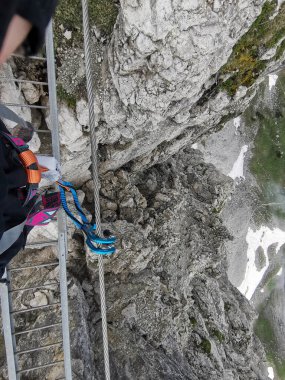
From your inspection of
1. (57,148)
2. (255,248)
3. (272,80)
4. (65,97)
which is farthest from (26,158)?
(272,80)

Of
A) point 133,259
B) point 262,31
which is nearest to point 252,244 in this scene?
point 133,259

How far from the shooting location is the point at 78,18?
343 inches

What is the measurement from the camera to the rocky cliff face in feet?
26.7

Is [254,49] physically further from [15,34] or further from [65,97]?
[15,34]

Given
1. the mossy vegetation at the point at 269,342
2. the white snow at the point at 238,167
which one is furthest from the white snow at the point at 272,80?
the mossy vegetation at the point at 269,342

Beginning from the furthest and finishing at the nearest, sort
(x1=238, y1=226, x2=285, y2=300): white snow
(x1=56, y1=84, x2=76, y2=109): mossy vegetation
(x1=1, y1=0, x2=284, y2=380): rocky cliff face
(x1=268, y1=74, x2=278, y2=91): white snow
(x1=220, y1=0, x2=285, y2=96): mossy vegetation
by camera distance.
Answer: (x1=268, y1=74, x2=278, y2=91): white snow, (x1=238, y1=226, x2=285, y2=300): white snow, (x1=220, y1=0, x2=285, y2=96): mossy vegetation, (x1=56, y1=84, x2=76, y2=109): mossy vegetation, (x1=1, y1=0, x2=284, y2=380): rocky cliff face

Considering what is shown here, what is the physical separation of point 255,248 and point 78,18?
2890cm

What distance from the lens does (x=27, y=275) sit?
11039mm

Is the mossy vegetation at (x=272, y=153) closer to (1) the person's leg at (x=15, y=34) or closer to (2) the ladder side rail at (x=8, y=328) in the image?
(2) the ladder side rail at (x=8, y=328)

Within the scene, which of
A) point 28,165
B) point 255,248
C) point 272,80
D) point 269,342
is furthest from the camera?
point 272,80

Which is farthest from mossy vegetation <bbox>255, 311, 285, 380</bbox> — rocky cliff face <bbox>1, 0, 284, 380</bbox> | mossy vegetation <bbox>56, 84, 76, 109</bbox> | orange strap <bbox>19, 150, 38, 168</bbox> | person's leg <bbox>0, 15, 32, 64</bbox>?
person's leg <bbox>0, 15, 32, 64</bbox>

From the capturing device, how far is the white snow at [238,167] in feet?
107

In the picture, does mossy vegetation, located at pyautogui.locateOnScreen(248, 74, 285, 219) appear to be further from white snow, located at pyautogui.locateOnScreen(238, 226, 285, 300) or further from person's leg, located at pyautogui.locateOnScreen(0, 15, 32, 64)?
person's leg, located at pyautogui.locateOnScreen(0, 15, 32, 64)

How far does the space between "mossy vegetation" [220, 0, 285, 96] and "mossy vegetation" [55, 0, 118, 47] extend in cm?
380
